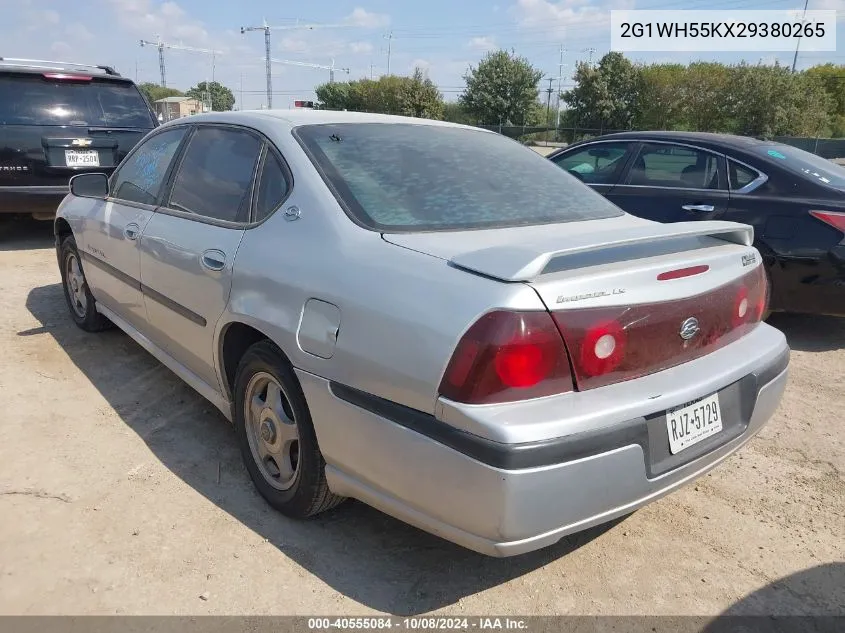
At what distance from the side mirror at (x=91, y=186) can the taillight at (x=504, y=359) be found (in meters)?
3.17

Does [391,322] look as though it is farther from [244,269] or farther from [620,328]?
[244,269]

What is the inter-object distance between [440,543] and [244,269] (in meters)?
1.28

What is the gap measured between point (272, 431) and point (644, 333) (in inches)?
56.7

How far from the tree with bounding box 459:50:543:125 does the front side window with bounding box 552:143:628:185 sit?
153 feet

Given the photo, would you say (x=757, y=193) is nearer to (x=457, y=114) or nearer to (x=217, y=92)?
(x=457, y=114)

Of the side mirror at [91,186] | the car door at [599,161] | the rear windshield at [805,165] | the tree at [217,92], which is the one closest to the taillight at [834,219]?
the rear windshield at [805,165]

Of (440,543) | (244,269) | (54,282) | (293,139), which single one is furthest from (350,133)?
(54,282)

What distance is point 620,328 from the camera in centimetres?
192

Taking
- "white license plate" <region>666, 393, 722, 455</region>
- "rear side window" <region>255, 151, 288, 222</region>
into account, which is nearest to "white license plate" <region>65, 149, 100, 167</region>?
"rear side window" <region>255, 151, 288, 222</region>

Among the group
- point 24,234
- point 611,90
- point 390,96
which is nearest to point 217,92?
point 390,96

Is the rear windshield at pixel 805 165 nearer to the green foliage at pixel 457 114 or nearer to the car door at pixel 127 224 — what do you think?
the car door at pixel 127 224

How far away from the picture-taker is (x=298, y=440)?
242cm

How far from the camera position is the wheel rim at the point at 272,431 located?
253 centimetres

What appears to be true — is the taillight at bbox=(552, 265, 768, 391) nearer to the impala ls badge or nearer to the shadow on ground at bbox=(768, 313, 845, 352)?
the impala ls badge
